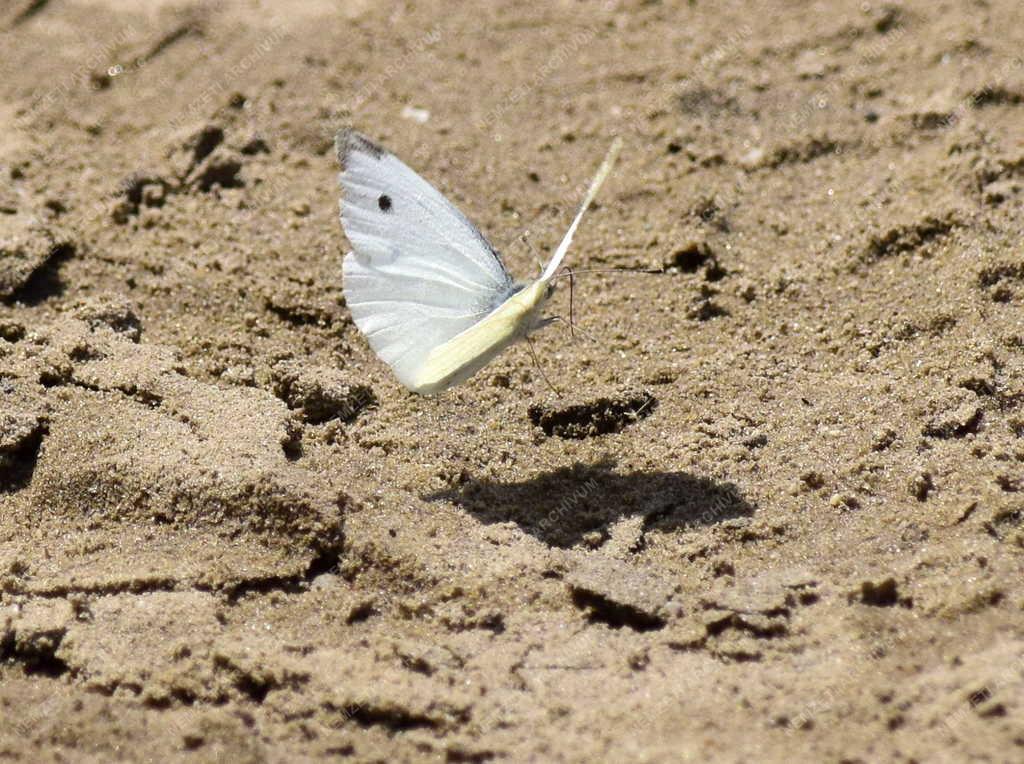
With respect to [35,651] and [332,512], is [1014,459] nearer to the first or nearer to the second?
[332,512]

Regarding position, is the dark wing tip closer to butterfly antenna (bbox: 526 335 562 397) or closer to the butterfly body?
the butterfly body

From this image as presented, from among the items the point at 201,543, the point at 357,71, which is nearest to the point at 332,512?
the point at 201,543

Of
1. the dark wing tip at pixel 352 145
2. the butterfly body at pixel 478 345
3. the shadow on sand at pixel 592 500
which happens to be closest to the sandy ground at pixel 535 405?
the shadow on sand at pixel 592 500

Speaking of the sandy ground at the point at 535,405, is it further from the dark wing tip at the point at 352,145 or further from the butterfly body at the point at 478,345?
the dark wing tip at the point at 352,145

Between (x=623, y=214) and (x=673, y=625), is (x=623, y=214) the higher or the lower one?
the higher one

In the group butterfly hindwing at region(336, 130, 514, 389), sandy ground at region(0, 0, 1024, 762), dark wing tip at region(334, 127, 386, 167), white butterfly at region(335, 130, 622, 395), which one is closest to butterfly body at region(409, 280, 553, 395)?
white butterfly at region(335, 130, 622, 395)
